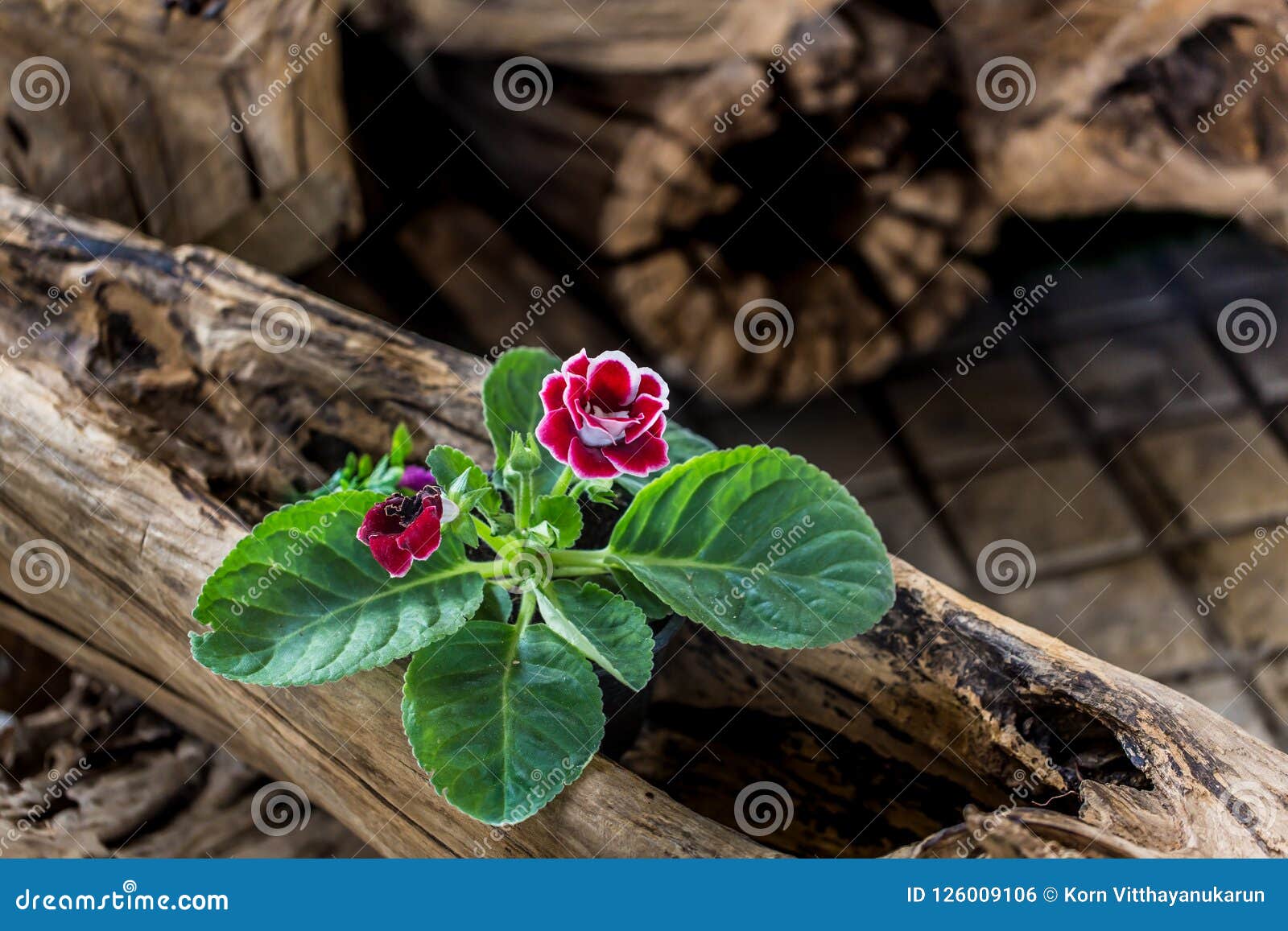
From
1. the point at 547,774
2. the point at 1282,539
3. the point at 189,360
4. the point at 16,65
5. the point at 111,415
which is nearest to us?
the point at 547,774

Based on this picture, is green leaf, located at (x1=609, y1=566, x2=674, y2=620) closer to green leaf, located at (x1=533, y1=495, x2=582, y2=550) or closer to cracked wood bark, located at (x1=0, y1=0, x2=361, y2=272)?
green leaf, located at (x1=533, y1=495, x2=582, y2=550)

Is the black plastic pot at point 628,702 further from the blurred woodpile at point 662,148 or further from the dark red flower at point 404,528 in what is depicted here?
the blurred woodpile at point 662,148

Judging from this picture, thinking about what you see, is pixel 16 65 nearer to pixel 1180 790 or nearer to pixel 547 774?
pixel 547 774

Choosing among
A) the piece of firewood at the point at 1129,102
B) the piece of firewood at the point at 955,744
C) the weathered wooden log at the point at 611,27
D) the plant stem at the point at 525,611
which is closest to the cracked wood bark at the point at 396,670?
the piece of firewood at the point at 955,744

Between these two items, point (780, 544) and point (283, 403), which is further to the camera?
point (283, 403)

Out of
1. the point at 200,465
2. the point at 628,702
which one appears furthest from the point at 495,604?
the point at 200,465

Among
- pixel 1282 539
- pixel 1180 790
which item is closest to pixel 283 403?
pixel 1180 790
